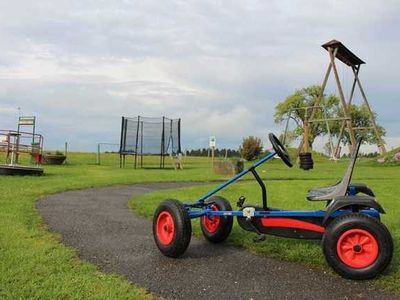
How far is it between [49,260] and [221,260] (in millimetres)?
2006

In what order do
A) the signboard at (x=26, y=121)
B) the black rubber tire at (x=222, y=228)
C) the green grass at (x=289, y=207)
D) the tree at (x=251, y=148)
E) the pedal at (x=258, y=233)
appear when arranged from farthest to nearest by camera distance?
the tree at (x=251, y=148) < the signboard at (x=26, y=121) < the black rubber tire at (x=222, y=228) < the pedal at (x=258, y=233) < the green grass at (x=289, y=207)

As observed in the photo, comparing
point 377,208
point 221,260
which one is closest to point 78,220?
point 221,260

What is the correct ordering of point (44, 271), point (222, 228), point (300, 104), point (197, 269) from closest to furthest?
point (44, 271) → point (197, 269) → point (222, 228) → point (300, 104)

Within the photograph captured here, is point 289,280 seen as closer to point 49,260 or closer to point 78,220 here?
point 49,260

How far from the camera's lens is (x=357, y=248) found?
4.98m

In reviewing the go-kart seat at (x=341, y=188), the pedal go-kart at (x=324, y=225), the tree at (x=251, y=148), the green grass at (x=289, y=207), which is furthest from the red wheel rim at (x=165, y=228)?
the tree at (x=251, y=148)

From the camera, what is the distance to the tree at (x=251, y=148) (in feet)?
131

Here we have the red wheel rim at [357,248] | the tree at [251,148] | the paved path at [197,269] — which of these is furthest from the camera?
the tree at [251,148]

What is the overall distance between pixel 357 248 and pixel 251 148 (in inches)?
1382

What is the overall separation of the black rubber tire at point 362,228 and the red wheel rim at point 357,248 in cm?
4

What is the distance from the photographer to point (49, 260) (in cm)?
535

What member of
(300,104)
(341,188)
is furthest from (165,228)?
(300,104)

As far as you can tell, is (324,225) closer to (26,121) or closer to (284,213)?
(284,213)

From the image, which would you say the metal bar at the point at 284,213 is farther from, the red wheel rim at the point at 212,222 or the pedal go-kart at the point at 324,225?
the red wheel rim at the point at 212,222
